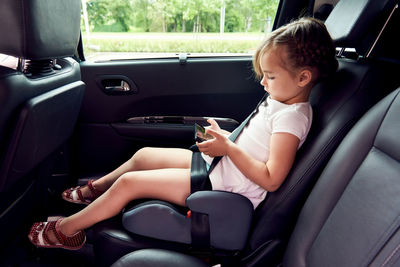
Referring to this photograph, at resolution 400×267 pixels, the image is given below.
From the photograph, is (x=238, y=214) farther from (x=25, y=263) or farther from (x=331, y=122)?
(x=25, y=263)

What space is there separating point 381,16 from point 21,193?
1408 mm

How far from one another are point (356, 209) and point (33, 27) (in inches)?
37.9

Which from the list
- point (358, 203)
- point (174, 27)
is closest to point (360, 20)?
point (358, 203)

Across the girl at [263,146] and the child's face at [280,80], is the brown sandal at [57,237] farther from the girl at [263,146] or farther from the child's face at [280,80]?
the child's face at [280,80]

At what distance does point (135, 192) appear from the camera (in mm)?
1120

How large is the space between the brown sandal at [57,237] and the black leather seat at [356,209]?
0.45 m

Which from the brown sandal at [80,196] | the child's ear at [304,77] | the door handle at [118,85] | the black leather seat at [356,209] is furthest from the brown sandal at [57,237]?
the child's ear at [304,77]

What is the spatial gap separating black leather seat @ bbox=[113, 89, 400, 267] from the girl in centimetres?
16

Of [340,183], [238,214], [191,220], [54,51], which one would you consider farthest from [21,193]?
[340,183]

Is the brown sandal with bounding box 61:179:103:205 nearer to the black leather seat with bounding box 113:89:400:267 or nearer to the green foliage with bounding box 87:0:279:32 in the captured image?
the black leather seat with bounding box 113:89:400:267

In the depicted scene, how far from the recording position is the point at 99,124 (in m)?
1.83

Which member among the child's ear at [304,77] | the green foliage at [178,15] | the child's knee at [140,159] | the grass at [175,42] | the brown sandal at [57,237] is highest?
the green foliage at [178,15]

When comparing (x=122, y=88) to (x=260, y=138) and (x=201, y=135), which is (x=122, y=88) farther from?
(x=260, y=138)

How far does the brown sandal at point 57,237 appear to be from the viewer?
120cm
